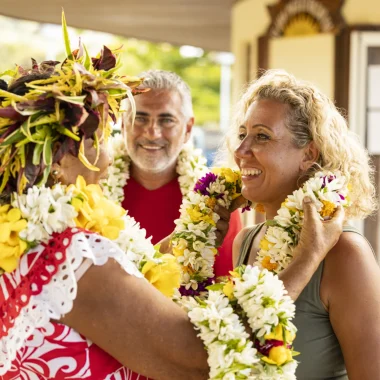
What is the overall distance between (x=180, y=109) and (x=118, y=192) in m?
0.65

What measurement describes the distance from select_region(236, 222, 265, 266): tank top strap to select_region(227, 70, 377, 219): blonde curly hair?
1.45 ft

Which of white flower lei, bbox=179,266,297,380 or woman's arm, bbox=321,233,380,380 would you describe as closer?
white flower lei, bbox=179,266,297,380

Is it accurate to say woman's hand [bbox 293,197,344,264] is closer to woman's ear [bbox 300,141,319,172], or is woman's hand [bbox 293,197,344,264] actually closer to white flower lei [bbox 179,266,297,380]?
white flower lei [bbox 179,266,297,380]

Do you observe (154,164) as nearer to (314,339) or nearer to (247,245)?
(247,245)

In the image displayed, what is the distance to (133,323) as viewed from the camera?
2.22 metres

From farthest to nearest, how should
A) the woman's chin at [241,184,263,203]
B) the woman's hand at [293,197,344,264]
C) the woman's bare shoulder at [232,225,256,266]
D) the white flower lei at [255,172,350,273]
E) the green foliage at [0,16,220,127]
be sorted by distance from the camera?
1. the green foliage at [0,16,220,127]
2. the woman's bare shoulder at [232,225,256,266]
3. the woman's chin at [241,184,263,203]
4. the white flower lei at [255,172,350,273]
5. the woman's hand at [293,197,344,264]

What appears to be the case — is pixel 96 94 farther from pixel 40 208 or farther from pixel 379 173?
pixel 379 173

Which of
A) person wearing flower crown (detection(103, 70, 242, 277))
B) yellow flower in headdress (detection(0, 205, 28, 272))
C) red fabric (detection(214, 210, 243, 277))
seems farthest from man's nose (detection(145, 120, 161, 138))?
yellow flower in headdress (detection(0, 205, 28, 272))

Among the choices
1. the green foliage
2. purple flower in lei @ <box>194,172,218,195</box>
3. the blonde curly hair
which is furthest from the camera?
the green foliage

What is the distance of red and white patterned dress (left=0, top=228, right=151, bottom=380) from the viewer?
2.21 m

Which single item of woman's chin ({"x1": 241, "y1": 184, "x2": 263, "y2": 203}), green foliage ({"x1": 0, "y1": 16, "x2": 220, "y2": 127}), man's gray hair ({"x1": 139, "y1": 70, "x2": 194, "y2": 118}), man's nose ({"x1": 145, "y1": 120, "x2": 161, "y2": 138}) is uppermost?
green foliage ({"x1": 0, "y1": 16, "x2": 220, "y2": 127})

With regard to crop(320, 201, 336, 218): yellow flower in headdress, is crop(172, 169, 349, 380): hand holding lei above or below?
below

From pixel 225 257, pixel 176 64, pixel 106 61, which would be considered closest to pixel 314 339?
pixel 106 61

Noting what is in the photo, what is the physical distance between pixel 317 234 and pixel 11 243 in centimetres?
104
